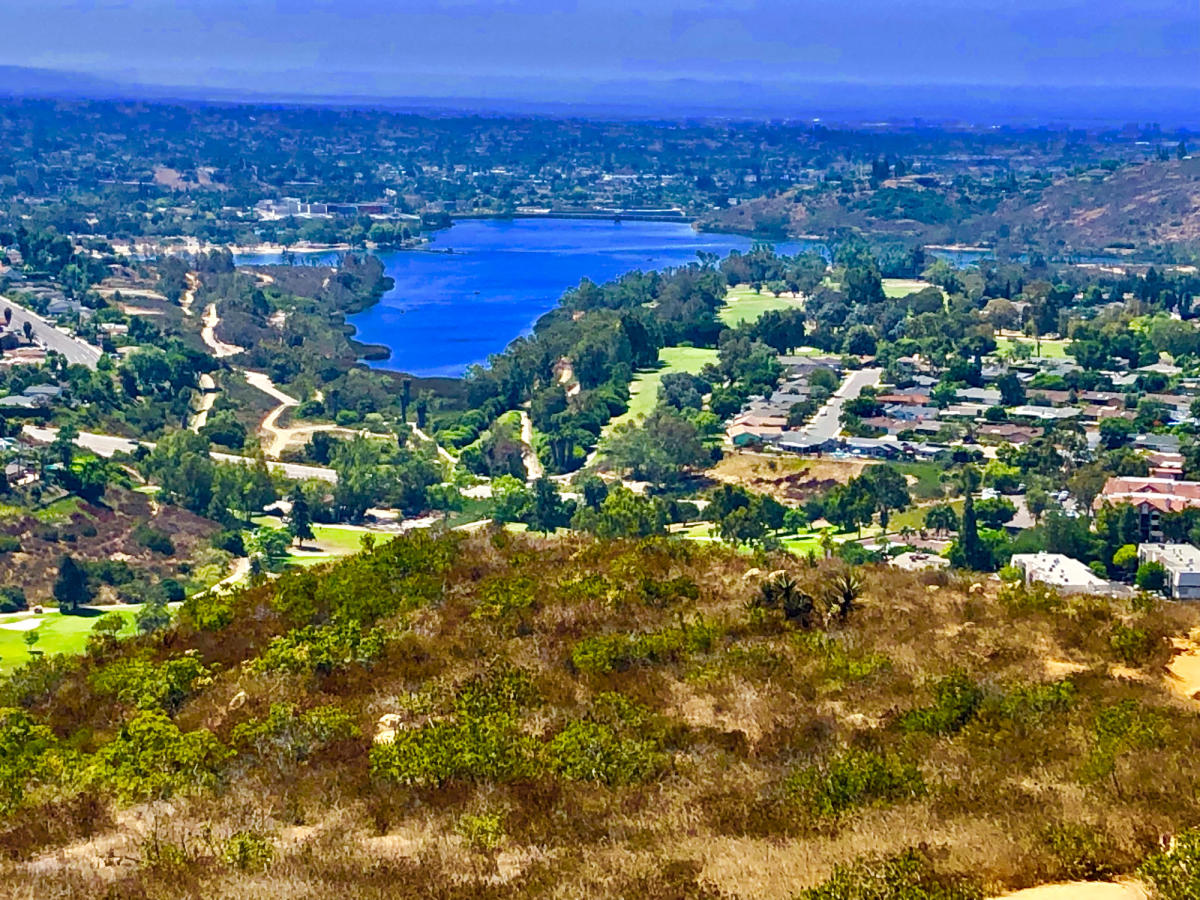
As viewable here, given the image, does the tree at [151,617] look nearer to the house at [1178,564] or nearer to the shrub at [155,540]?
the shrub at [155,540]

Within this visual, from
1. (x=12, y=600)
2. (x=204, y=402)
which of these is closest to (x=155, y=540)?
(x=12, y=600)

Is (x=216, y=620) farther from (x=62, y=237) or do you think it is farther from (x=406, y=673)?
(x=62, y=237)

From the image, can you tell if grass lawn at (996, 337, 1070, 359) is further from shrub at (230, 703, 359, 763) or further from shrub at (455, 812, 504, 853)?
shrub at (455, 812, 504, 853)

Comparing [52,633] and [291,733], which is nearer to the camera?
[291,733]

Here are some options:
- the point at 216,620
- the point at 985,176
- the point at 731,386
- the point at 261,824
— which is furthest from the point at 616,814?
the point at 985,176

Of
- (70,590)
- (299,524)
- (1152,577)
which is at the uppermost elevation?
(1152,577)

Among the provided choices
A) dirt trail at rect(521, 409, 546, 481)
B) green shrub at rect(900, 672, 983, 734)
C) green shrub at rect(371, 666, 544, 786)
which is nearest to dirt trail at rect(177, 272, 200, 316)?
dirt trail at rect(521, 409, 546, 481)

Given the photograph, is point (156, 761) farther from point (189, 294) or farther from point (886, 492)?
point (189, 294)

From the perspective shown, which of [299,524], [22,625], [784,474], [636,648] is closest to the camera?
[636,648]
